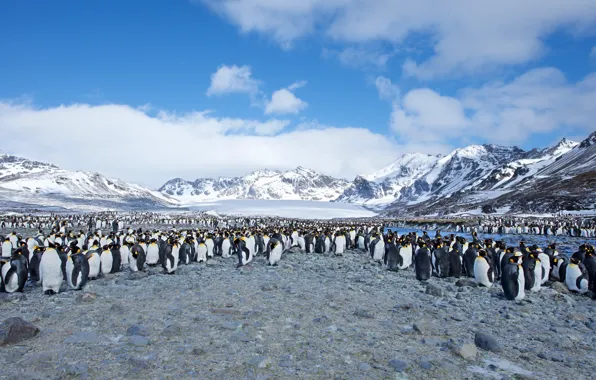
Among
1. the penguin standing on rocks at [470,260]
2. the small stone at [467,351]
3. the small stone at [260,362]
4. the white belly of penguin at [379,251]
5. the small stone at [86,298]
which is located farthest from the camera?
the white belly of penguin at [379,251]

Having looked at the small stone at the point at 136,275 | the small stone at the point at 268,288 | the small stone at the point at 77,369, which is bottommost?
the small stone at the point at 136,275

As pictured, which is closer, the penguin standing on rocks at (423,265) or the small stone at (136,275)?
the small stone at (136,275)

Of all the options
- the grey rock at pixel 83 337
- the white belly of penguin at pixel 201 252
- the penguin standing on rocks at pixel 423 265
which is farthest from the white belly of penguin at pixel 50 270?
the penguin standing on rocks at pixel 423 265

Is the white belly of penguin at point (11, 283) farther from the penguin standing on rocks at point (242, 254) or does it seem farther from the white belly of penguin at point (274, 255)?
the white belly of penguin at point (274, 255)

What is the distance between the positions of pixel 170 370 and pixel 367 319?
3743 mm

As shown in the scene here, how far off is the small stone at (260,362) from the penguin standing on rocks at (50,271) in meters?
6.43

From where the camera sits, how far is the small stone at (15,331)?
18.9 ft

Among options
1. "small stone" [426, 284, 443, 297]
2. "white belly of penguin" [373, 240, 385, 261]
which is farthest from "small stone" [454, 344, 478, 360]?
"white belly of penguin" [373, 240, 385, 261]

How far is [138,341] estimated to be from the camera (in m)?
6.06

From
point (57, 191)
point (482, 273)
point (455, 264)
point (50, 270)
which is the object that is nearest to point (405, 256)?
point (455, 264)

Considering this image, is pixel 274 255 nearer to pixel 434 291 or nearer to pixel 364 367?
pixel 434 291

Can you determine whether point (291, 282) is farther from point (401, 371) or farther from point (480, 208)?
point (480, 208)

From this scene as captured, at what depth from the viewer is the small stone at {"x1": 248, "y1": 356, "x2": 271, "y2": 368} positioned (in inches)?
210

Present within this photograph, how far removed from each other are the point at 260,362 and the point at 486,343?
335cm
